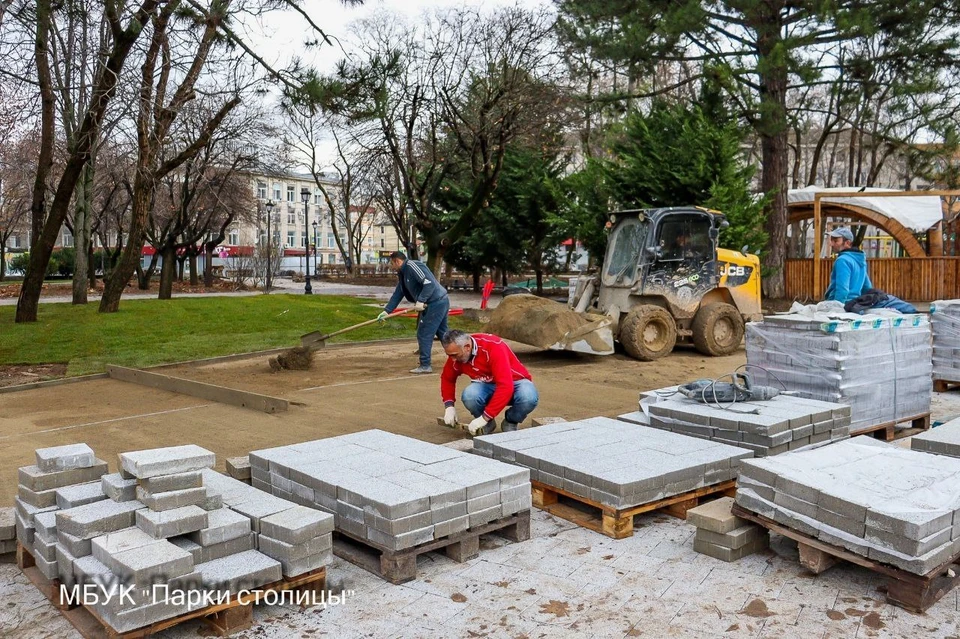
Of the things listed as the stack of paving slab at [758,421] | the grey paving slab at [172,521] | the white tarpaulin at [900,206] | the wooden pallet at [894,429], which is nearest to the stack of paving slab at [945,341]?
the wooden pallet at [894,429]

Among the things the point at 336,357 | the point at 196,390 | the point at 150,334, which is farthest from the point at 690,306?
the point at 150,334

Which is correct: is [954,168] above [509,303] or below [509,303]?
above

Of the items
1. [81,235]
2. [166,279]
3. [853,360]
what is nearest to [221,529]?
[853,360]

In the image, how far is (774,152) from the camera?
22156 mm

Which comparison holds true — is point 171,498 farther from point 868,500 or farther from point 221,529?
point 868,500

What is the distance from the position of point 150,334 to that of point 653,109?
1360 centimetres

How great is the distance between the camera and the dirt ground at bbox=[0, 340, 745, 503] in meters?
7.89

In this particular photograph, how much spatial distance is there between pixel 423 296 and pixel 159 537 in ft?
25.1

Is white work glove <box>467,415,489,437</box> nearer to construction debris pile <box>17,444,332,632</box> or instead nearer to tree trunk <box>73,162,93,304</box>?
construction debris pile <box>17,444,332,632</box>

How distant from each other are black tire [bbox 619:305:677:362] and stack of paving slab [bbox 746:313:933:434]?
4.78m

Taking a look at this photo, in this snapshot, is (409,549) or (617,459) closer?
(409,549)

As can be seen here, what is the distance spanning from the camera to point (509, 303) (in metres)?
12.9

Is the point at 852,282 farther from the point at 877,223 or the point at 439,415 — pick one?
the point at 877,223

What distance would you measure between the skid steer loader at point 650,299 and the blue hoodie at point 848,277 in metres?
4.13
